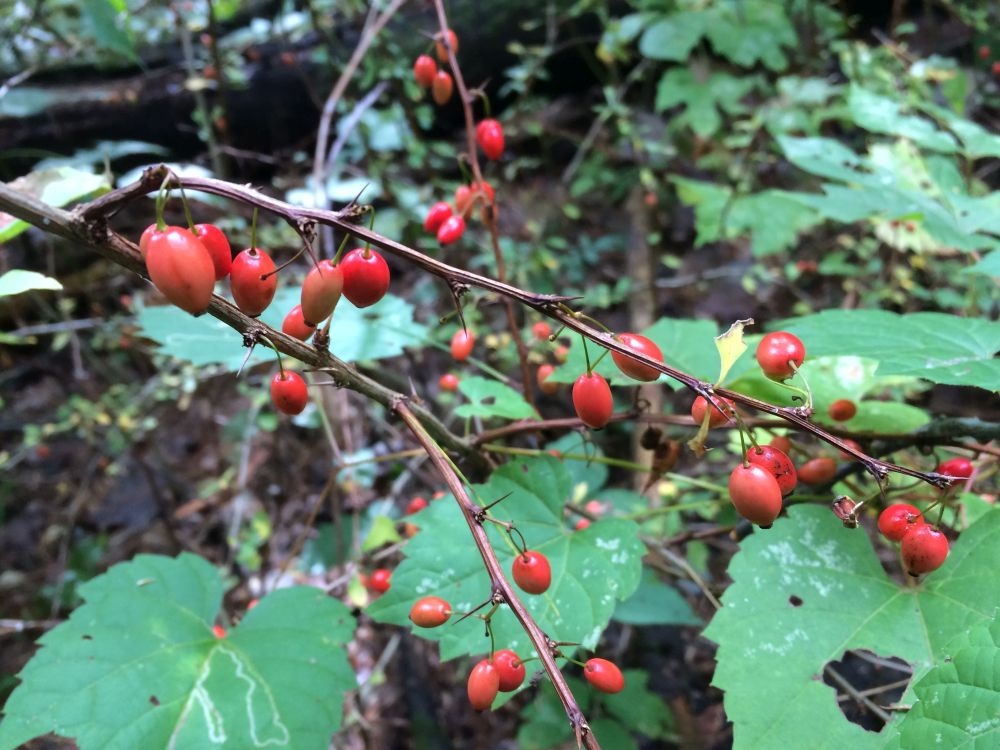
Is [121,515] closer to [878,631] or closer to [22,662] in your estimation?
[22,662]

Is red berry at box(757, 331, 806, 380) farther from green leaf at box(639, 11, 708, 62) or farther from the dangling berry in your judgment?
green leaf at box(639, 11, 708, 62)

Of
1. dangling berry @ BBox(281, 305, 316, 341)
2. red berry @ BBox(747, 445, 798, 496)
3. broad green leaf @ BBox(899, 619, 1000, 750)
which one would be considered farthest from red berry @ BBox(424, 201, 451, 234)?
broad green leaf @ BBox(899, 619, 1000, 750)

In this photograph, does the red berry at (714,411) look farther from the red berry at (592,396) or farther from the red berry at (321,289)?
the red berry at (321,289)

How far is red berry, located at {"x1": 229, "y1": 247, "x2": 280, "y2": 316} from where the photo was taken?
0.76m

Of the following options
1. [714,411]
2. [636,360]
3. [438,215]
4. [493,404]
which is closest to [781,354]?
[714,411]

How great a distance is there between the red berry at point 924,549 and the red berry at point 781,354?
1.02 feet

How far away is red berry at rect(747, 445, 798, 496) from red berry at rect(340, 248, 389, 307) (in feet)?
1.88

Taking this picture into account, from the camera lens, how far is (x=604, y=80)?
4.94 metres

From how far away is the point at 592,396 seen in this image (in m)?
0.89

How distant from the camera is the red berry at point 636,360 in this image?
0.79m

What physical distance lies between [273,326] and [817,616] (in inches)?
64.4

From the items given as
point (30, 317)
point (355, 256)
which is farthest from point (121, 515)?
point (355, 256)

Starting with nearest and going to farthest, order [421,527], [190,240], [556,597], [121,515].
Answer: [190,240], [556,597], [421,527], [121,515]

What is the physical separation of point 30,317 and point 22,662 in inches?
94.2
